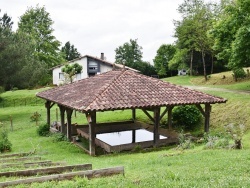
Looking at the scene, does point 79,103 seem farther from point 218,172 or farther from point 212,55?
point 212,55

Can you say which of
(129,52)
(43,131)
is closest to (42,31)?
(129,52)

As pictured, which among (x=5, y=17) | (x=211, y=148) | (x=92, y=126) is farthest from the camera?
(x=5, y=17)

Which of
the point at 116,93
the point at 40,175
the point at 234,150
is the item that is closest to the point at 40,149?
the point at 116,93

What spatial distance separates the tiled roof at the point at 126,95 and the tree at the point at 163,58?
157ft

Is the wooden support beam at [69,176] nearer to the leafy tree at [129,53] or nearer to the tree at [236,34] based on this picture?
the tree at [236,34]

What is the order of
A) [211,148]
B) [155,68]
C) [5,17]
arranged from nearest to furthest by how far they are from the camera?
[211,148] < [5,17] < [155,68]

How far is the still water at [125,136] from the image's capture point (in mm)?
19759

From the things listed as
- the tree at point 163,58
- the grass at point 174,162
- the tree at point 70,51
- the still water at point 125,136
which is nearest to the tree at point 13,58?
the grass at point 174,162

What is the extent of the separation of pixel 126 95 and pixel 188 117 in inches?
254

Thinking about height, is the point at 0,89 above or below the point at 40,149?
above

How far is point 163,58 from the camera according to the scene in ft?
228

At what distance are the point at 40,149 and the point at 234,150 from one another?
32.3ft

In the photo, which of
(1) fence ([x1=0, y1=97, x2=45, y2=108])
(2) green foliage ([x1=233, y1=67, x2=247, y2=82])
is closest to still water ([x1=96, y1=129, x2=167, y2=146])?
(2) green foliage ([x1=233, y1=67, x2=247, y2=82])

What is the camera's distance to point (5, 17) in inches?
1254
